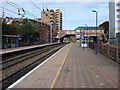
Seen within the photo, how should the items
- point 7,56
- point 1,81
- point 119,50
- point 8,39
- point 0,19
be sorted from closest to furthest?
point 1,81
point 119,50
point 7,56
point 0,19
point 8,39

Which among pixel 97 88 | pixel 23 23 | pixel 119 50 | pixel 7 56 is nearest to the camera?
pixel 97 88

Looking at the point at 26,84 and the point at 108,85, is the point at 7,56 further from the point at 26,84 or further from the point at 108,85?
the point at 108,85

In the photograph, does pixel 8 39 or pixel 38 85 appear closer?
pixel 38 85

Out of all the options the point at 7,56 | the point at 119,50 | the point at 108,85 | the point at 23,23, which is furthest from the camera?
the point at 23,23

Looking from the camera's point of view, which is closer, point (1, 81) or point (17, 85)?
point (17, 85)

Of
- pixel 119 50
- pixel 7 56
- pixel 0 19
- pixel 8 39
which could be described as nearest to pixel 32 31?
pixel 8 39

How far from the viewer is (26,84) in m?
7.12

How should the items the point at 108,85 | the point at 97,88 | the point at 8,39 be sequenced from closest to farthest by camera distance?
the point at 97,88 < the point at 108,85 < the point at 8,39

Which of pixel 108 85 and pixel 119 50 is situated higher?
pixel 119 50

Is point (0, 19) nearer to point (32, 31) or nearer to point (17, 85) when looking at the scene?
point (32, 31)

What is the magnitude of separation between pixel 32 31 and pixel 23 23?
3.33 metres

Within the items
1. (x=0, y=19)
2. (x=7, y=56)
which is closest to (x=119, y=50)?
(x=7, y=56)

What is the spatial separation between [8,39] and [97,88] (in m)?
32.1

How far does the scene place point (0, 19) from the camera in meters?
32.7
